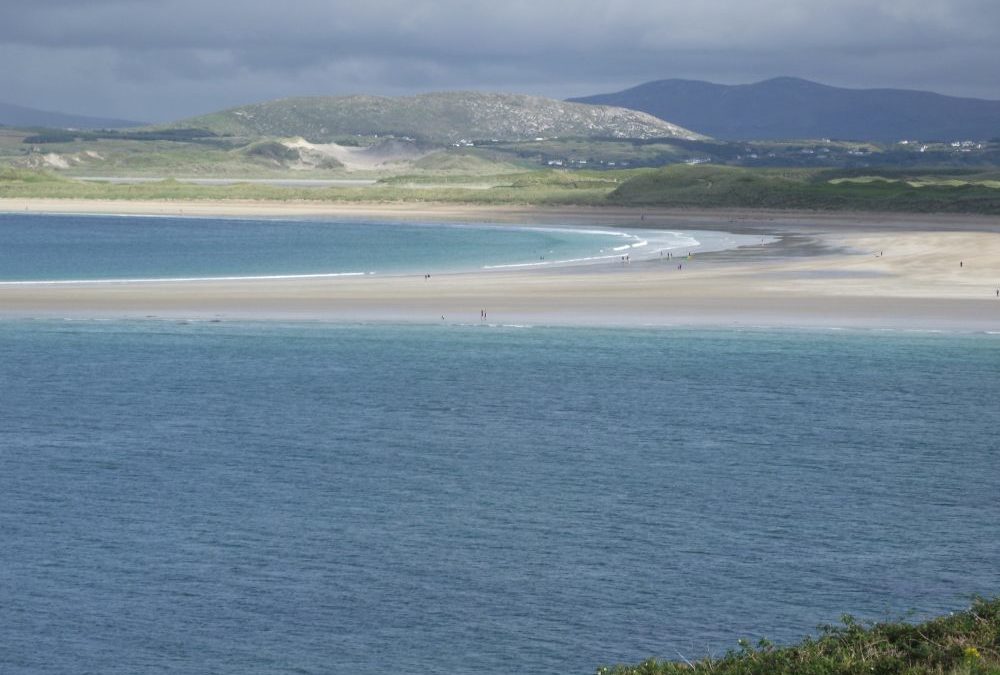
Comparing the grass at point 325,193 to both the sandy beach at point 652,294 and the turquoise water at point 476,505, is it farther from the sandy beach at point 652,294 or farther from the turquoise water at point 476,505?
the turquoise water at point 476,505

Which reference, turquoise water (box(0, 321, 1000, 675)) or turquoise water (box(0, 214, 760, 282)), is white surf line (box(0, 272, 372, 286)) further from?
turquoise water (box(0, 321, 1000, 675))

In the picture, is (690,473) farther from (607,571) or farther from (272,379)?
(272,379)

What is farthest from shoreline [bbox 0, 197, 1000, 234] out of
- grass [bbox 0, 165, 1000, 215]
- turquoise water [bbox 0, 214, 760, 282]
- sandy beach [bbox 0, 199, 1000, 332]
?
sandy beach [bbox 0, 199, 1000, 332]

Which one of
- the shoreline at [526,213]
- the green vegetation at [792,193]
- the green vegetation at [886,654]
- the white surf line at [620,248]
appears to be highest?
the green vegetation at [792,193]

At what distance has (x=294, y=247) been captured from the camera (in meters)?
77.6

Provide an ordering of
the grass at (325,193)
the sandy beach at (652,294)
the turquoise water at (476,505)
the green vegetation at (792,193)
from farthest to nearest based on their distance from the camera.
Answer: the grass at (325,193), the green vegetation at (792,193), the sandy beach at (652,294), the turquoise water at (476,505)

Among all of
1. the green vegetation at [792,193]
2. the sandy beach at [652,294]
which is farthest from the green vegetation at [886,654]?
the green vegetation at [792,193]

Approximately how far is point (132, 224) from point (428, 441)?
83425mm

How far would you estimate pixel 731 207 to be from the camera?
110 metres

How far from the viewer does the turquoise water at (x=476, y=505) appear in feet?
54.0

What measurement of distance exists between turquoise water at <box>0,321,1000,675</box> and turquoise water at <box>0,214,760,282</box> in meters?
27.0

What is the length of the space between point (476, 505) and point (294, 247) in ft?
189

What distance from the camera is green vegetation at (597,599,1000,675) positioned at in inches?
474

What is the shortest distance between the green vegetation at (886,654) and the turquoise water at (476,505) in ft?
8.41
